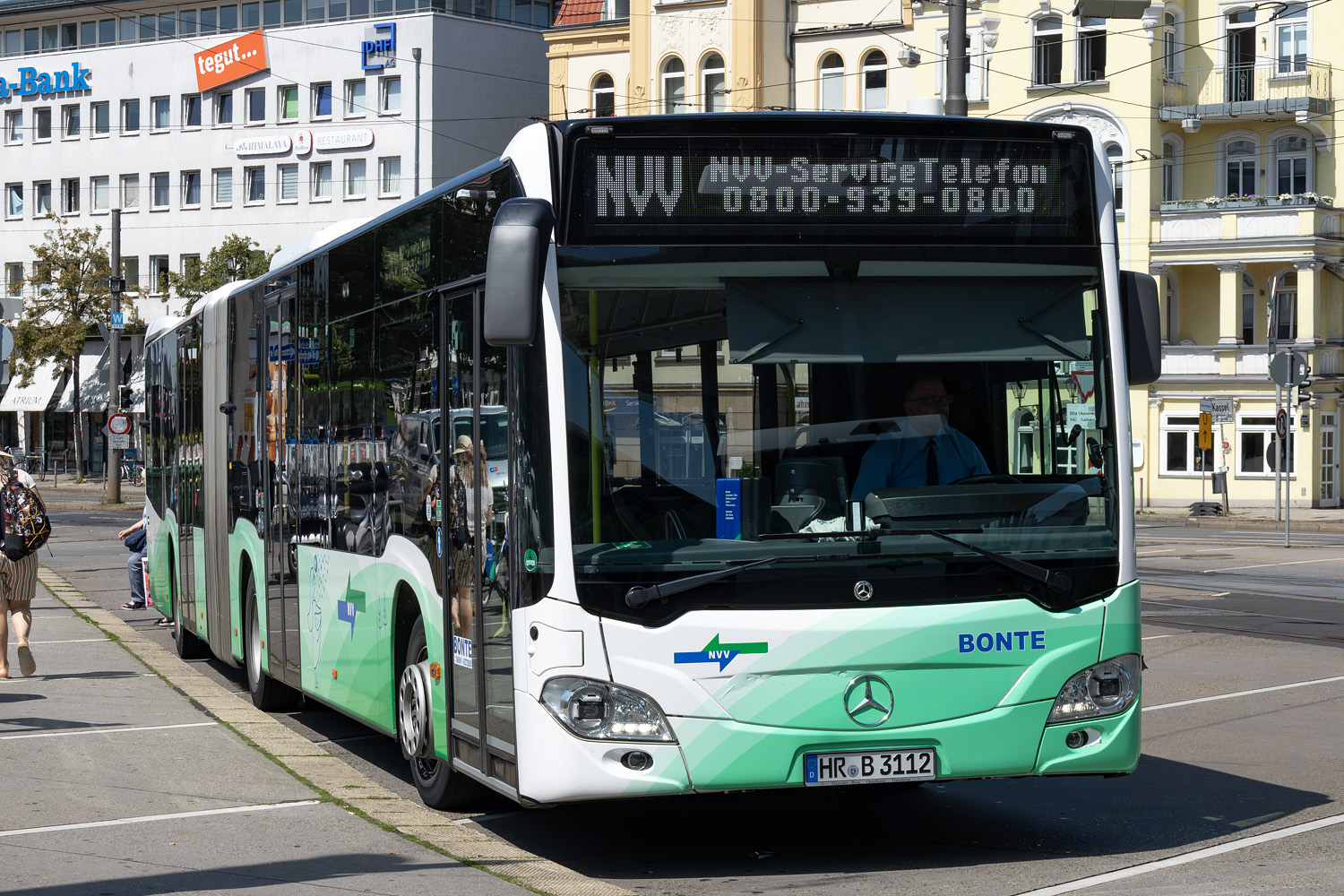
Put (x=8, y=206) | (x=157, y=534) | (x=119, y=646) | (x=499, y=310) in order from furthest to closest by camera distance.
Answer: (x=8, y=206) < (x=157, y=534) < (x=119, y=646) < (x=499, y=310)

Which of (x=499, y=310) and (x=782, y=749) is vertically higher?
(x=499, y=310)

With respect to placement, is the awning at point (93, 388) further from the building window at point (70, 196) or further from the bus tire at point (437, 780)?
the bus tire at point (437, 780)

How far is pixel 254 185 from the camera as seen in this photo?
74.4 meters

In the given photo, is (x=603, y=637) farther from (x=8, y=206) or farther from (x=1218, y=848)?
(x=8, y=206)

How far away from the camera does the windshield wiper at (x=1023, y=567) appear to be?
6.84 meters

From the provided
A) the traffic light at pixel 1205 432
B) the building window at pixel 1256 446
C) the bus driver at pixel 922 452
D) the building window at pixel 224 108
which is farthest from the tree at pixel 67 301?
the bus driver at pixel 922 452

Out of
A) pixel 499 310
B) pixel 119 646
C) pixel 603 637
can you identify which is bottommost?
pixel 119 646

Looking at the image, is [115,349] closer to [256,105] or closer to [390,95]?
[390,95]

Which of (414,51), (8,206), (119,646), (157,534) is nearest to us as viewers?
(119,646)

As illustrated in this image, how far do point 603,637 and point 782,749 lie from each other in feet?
2.57

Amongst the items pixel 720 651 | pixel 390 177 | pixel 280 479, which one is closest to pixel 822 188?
pixel 720 651

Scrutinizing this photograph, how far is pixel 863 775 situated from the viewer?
6.80 meters

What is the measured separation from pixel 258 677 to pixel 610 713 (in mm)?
6284

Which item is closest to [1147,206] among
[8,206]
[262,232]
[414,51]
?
[414,51]
